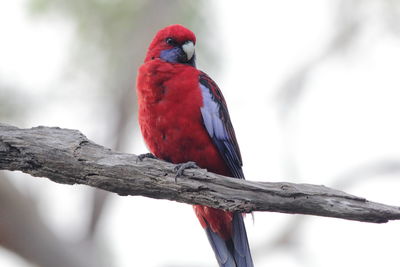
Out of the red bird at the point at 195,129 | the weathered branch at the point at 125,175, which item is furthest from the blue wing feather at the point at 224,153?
the weathered branch at the point at 125,175

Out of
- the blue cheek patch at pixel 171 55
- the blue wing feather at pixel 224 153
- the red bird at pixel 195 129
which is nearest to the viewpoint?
the red bird at pixel 195 129

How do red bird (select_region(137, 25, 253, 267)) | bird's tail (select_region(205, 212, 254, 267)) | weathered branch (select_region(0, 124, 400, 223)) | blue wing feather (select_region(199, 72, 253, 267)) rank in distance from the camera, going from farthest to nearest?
bird's tail (select_region(205, 212, 254, 267)) → blue wing feather (select_region(199, 72, 253, 267)) → red bird (select_region(137, 25, 253, 267)) → weathered branch (select_region(0, 124, 400, 223))

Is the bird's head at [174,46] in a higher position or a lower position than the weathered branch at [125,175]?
higher

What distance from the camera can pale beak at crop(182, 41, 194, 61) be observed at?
565cm

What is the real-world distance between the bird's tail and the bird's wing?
1.46 ft

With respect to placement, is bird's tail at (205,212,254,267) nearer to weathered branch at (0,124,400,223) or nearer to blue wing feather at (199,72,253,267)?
blue wing feather at (199,72,253,267)

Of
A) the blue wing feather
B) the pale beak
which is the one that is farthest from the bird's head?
the blue wing feather

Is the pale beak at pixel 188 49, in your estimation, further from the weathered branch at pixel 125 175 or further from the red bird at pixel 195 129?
the weathered branch at pixel 125 175

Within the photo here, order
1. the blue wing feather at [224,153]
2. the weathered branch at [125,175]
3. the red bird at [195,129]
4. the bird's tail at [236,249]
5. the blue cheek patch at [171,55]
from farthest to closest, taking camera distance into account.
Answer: the blue cheek patch at [171,55] < the bird's tail at [236,249] < the blue wing feather at [224,153] < the red bird at [195,129] < the weathered branch at [125,175]

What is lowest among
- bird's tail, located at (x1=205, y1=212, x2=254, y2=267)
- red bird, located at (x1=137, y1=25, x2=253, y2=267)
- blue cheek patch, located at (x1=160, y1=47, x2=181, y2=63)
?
bird's tail, located at (x1=205, y1=212, x2=254, y2=267)

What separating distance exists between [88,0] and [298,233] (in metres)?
4.53

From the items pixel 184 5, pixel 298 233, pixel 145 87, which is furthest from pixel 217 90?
pixel 298 233

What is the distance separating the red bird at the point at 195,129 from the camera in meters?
5.11

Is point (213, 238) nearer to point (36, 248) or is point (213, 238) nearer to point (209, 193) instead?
point (209, 193)
